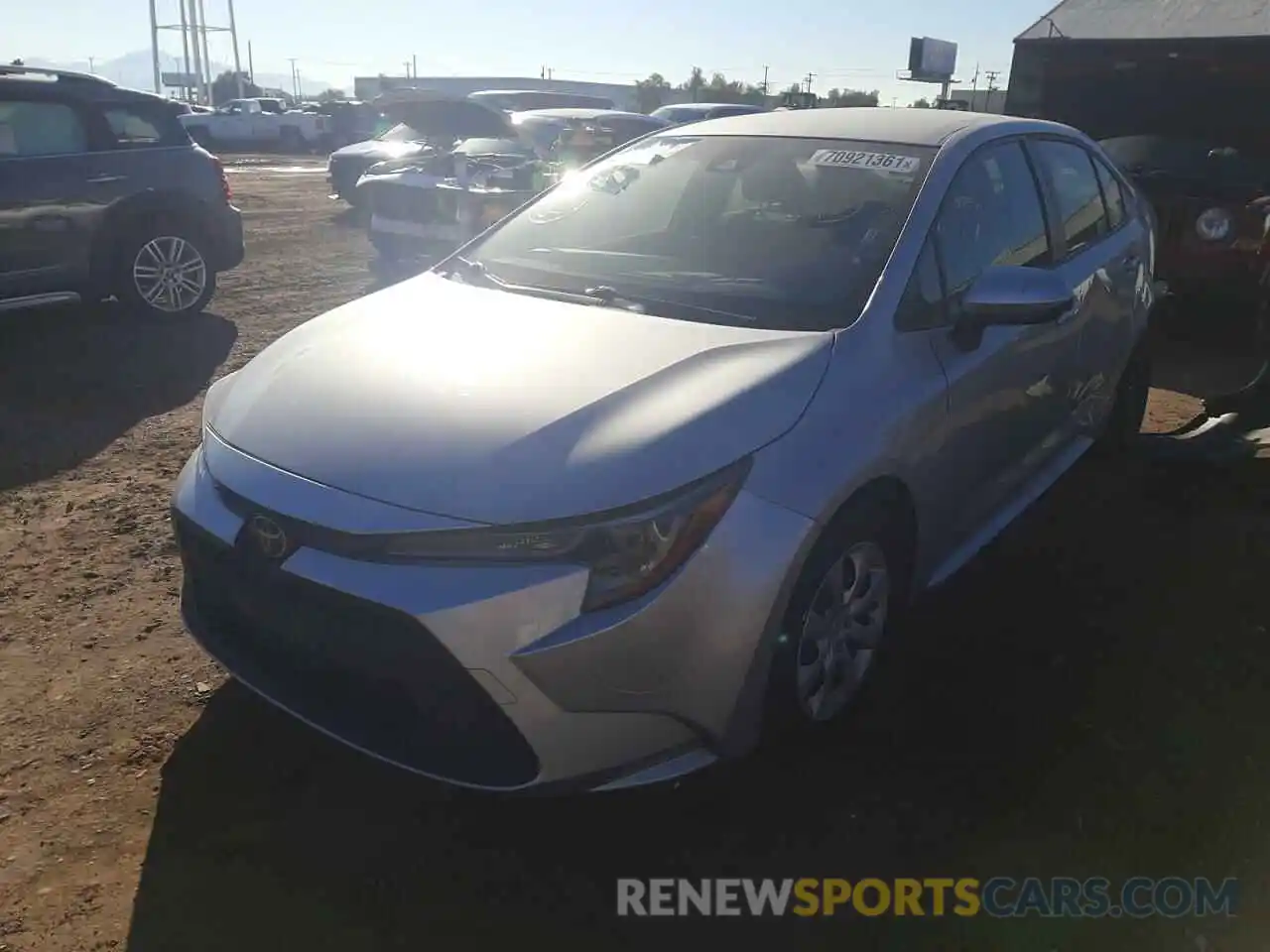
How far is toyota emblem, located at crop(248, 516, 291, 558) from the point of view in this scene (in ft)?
7.37

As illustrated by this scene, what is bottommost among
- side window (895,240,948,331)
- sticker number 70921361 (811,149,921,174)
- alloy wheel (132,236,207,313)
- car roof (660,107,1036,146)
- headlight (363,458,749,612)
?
alloy wheel (132,236,207,313)

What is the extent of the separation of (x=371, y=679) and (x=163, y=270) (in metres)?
6.09

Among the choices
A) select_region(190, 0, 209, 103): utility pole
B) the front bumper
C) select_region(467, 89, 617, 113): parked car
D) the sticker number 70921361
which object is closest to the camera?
the front bumper

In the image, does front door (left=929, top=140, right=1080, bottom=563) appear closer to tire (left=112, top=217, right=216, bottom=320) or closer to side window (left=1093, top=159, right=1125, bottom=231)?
side window (left=1093, top=159, right=1125, bottom=231)

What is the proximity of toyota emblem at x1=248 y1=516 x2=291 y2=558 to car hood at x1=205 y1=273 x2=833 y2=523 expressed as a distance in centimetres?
14

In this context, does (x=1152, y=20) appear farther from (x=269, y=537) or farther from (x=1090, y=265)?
(x=269, y=537)

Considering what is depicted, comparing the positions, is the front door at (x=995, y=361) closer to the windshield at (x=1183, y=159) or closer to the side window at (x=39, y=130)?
the windshield at (x=1183, y=159)

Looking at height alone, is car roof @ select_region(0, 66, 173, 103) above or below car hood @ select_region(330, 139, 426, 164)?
above

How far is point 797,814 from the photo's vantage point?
2551 mm

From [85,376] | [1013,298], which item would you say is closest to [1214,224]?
[1013,298]

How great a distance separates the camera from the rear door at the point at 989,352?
2.96 metres

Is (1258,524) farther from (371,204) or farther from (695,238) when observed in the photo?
(371,204)

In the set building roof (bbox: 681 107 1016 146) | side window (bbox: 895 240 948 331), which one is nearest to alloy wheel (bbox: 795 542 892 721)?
side window (bbox: 895 240 948 331)

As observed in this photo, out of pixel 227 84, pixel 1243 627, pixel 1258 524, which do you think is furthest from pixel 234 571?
pixel 227 84
